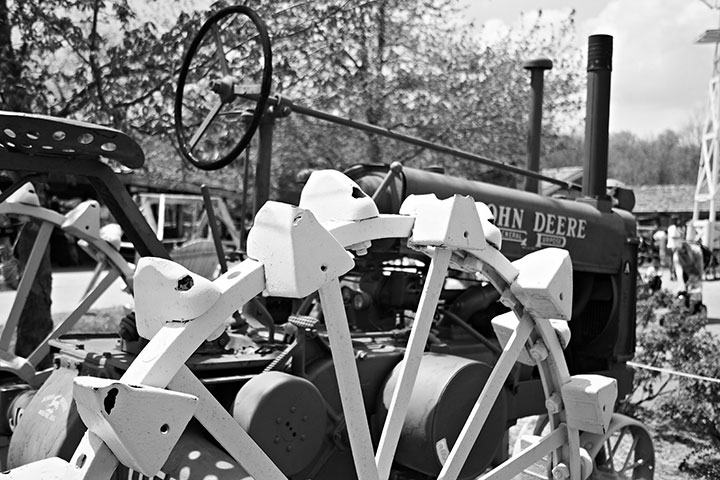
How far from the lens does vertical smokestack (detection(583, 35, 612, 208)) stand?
479cm

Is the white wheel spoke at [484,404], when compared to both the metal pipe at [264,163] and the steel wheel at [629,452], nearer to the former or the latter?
the steel wheel at [629,452]

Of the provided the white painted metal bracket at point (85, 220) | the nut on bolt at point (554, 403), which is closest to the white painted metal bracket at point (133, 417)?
the nut on bolt at point (554, 403)

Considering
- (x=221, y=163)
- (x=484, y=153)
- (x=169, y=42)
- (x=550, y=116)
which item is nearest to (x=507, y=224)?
(x=221, y=163)

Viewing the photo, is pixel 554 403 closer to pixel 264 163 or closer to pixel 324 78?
pixel 264 163

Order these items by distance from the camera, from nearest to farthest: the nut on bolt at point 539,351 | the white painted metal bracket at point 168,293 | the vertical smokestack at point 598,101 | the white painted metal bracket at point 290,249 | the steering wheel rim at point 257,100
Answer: the white painted metal bracket at point 168,293
the white painted metal bracket at point 290,249
the nut on bolt at point 539,351
the steering wheel rim at point 257,100
the vertical smokestack at point 598,101

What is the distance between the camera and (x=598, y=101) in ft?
15.7

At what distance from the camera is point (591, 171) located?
493cm

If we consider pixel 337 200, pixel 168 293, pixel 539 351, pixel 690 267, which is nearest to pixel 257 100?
pixel 337 200

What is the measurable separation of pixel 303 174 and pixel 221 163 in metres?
0.75

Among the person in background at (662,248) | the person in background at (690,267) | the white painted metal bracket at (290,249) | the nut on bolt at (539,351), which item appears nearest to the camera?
the white painted metal bracket at (290,249)

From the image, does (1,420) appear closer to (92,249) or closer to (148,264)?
(92,249)

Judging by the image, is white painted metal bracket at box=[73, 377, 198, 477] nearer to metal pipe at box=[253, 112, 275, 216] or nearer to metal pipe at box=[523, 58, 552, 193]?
metal pipe at box=[253, 112, 275, 216]

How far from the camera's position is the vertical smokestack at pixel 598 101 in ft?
15.7

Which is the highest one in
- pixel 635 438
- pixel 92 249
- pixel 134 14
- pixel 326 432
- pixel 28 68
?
pixel 134 14
